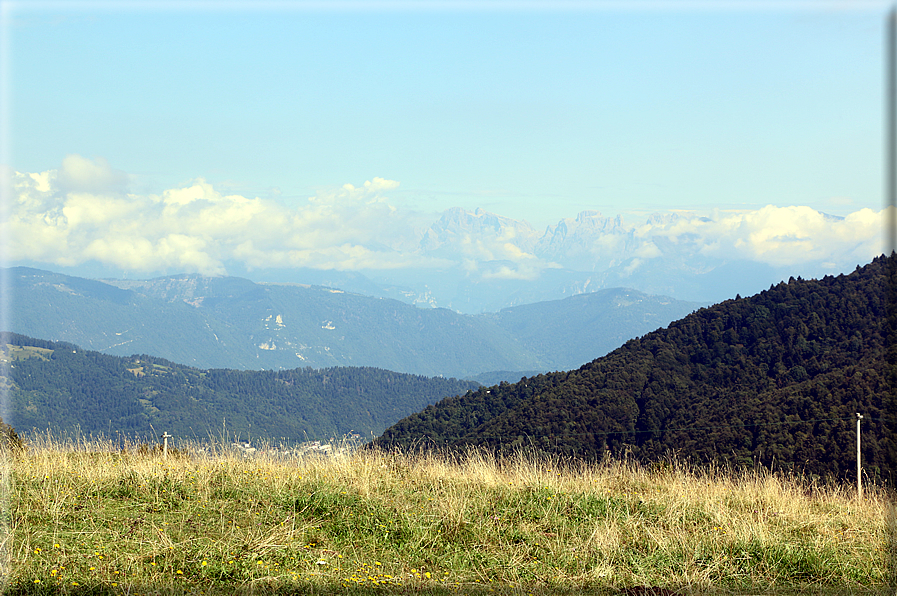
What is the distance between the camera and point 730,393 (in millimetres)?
55188

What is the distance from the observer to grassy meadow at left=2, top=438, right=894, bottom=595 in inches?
224

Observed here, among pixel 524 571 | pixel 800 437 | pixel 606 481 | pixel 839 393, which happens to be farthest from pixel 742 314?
pixel 524 571

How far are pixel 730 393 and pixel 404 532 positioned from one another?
54658 millimetres

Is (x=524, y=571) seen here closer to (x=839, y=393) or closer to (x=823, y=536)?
(x=823, y=536)

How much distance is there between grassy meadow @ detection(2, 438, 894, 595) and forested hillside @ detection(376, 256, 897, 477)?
24968 mm

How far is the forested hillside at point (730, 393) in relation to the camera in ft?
117

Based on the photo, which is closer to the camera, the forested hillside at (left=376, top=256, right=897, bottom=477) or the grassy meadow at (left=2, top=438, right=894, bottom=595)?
the grassy meadow at (left=2, top=438, right=894, bottom=595)

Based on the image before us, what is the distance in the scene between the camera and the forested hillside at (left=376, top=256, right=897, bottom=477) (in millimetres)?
35625

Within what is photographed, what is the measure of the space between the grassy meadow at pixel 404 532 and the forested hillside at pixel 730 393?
81.9ft

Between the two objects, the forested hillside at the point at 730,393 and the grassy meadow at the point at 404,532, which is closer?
the grassy meadow at the point at 404,532

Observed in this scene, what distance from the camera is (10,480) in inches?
307

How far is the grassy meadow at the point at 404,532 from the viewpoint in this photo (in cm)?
570

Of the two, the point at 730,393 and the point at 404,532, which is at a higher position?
the point at 404,532

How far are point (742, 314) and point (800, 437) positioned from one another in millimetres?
38772
